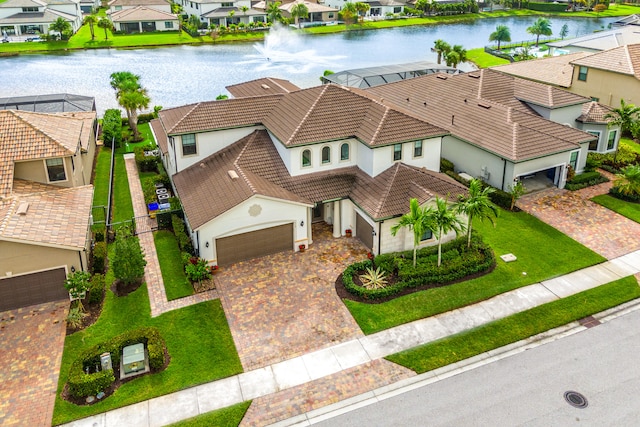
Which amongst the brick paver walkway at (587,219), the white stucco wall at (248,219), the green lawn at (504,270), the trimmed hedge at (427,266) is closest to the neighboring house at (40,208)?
the white stucco wall at (248,219)

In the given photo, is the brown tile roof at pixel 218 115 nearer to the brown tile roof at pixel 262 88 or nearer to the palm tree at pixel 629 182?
the brown tile roof at pixel 262 88

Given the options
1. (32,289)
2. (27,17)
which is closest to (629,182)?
(32,289)

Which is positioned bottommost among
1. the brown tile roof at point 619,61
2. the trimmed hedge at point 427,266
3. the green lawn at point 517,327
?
the green lawn at point 517,327

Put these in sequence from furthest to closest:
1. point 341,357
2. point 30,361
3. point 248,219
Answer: point 248,219, point 341,357, point 30,361

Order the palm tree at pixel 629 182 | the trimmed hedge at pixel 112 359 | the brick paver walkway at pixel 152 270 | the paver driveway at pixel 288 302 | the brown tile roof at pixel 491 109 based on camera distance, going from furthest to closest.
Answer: the brown tile roof at pixel 491 109, the palm tree at pixel 629 182, the brick paver walkway at pixel 152 270, the paver driveway at pixel 288 302, the trimmed hedge at pixel 112 359

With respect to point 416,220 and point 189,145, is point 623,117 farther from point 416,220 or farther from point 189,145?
point 189,145

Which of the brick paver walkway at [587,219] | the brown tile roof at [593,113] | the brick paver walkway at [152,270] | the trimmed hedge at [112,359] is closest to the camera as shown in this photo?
the trimmed hedge at [112,359]

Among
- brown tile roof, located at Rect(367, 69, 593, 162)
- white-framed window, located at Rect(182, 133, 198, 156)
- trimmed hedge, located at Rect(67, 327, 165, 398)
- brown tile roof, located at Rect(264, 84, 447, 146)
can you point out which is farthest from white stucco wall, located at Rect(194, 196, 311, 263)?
brown tile roof, located at Rect(367, 69, 593, 162)

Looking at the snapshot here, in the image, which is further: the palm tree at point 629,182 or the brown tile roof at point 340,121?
the palm tree at point 629,182

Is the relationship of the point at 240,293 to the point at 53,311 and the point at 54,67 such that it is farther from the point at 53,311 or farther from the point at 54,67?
the point at 54,67
